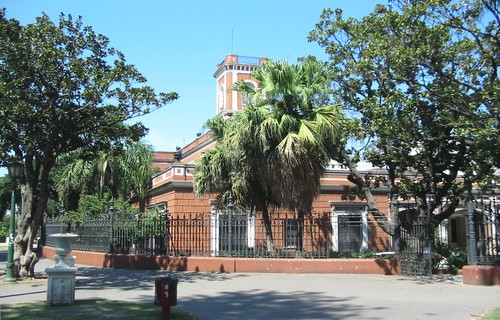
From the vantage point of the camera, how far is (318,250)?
1697 cm

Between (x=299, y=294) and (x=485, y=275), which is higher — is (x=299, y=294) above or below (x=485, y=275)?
below

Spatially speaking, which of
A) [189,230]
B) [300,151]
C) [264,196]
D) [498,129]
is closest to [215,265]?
[189,230]

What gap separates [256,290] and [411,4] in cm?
959

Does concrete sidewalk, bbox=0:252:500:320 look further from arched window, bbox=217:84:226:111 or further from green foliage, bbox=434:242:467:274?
arched window, bbox=217:84:226:111

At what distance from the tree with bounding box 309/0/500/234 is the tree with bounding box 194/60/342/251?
4.33 ft

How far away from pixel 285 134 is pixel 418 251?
5560mm

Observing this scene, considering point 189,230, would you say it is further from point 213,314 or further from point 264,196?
point 213,314

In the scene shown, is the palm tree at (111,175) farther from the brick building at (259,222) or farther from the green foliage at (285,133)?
the green foliage at (285,133)

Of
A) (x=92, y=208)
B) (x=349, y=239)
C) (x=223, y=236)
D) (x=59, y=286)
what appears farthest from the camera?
(x=92, y=208)

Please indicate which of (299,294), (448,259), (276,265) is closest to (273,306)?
(299,294)

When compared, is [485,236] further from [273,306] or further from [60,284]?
[60,284]

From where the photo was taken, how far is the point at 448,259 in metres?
16.7

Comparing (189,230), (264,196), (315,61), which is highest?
(315,61)

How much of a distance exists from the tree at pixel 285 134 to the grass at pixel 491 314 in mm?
7414
